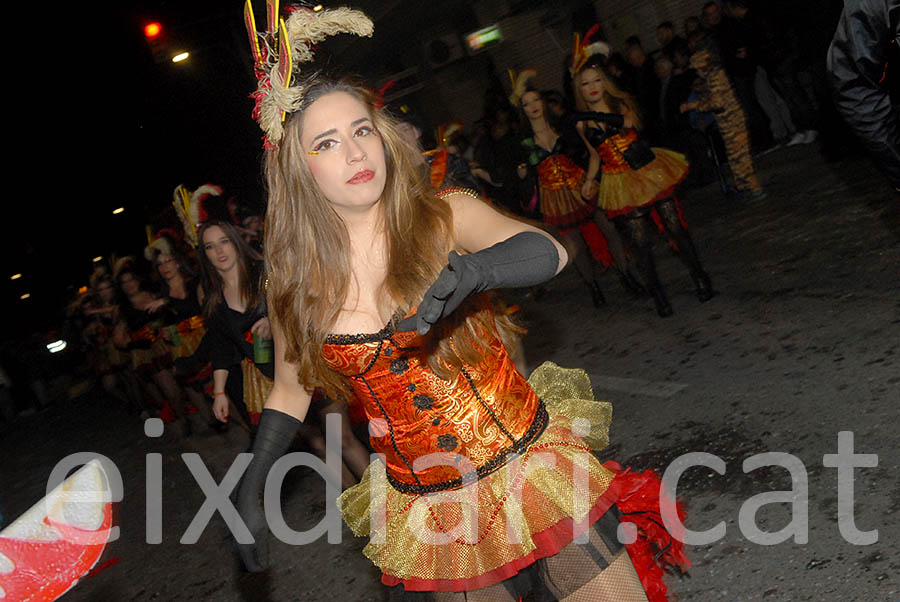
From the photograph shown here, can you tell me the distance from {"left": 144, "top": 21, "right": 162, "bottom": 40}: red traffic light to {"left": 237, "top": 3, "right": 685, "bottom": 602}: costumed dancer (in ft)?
36.3

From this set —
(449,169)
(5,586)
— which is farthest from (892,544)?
(449,169)

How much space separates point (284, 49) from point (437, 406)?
4.00ft

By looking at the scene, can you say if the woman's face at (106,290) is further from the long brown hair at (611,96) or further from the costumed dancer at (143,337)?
the long brown hair at (611,96)

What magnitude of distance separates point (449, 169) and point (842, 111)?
4.88 metres

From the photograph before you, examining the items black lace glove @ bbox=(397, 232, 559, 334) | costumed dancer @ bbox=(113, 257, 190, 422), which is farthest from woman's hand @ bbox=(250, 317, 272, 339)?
costumed dancer @ bbox=(113, 257, 190, 422)

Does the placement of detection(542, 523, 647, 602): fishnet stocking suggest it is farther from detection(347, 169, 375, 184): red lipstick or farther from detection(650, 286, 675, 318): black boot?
detection(650, 286, 675, 318): black boot

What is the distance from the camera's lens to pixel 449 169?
7.96 meters

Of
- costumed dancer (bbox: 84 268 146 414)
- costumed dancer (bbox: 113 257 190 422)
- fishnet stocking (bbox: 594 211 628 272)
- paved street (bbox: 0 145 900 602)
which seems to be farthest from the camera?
costumed dancer (bbox: 84 268 146 414)

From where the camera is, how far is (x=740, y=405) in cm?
502

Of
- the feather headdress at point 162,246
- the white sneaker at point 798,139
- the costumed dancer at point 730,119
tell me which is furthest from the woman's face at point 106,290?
the white sneaker at point 798,139

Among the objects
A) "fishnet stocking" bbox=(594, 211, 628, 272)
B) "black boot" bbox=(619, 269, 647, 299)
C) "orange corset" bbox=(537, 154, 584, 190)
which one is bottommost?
"black boot" bbox=(619, 269, 647, 299)

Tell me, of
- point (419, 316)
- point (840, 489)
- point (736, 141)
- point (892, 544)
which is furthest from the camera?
point (736, 141)

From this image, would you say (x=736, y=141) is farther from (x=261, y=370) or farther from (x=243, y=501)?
Result: (x=243, y=501)

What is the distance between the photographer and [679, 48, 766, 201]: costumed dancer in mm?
10477
